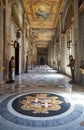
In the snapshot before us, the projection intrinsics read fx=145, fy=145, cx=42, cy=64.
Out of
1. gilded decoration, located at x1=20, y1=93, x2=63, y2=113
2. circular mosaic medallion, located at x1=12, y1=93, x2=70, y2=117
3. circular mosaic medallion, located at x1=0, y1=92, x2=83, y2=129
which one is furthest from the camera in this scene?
gilded decoration, located at x1=20, y1=93, x2=63, y2=113

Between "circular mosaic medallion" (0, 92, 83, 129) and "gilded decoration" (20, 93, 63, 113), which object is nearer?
"circular mosaic medallion" (0, 92, 83, 129)

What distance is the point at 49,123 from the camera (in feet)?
8.23

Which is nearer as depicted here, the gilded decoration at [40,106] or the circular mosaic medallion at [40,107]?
the circular mosaic medallion at [40,107]

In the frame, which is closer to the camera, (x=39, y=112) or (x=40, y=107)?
(x=39, y=112)

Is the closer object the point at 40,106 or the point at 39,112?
the point at 39,112

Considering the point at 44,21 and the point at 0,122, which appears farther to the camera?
the point at 44,21

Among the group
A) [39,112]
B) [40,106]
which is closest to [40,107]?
[40,106]

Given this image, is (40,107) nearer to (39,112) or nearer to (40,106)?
(40,106)

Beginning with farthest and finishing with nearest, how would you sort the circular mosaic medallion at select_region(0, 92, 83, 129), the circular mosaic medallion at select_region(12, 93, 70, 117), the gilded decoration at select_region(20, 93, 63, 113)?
1. the gilded decoration at select_region(20, 93, 63, 113)
2. the circular mosaic medallion at select_region(12, 93, 70, 117)
3. the circular mosaic medallion at select_region(0, 92, 83, 129)

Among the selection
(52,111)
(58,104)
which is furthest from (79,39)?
(52,111)

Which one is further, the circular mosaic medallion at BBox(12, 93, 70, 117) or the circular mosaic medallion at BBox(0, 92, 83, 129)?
the circular mosaic medallion at BBox(12, 93, 70, 117)

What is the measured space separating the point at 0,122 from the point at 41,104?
4.07 feet

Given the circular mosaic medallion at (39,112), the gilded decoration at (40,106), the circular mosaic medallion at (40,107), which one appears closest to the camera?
the circular mosaic medallion at (39,112)

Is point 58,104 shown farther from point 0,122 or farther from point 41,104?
point 0,122
